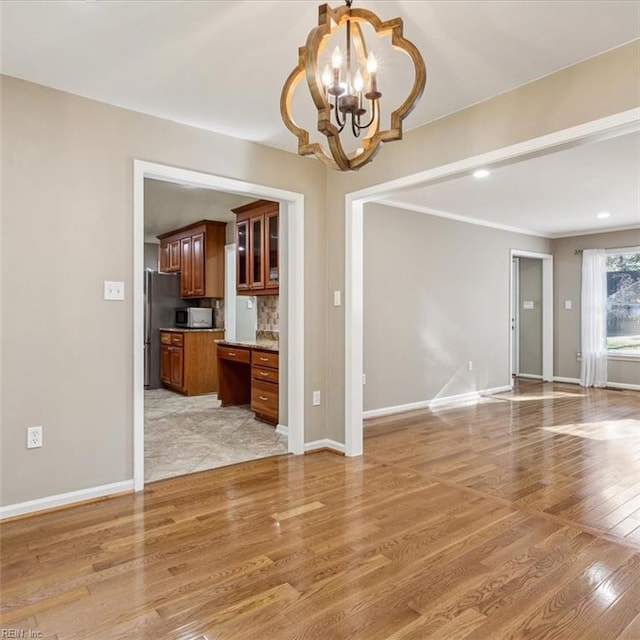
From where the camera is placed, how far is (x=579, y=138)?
2.46m

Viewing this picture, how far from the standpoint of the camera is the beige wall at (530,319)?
8.18 metres

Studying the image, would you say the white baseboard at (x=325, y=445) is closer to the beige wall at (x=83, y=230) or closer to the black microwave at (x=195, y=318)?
the beige wall at (x=83, y=230)

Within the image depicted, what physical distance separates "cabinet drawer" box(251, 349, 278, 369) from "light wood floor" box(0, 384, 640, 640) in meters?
1.23

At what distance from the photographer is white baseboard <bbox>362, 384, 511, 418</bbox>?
5.32 m

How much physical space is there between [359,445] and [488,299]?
3.81 meters

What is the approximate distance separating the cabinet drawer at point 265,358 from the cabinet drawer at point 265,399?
0.65ft

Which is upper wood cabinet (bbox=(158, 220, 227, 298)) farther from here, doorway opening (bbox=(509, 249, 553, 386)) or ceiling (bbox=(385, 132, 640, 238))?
doorway opening (bbox=(509, 249, 553, 386))

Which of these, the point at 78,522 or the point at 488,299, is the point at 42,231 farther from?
the point at 488,299

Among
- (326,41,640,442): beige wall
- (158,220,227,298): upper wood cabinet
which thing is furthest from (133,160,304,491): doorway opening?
(158,220,227,298): upper wood cabinet

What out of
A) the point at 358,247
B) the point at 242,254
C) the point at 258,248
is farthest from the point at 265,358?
the point at 358,247

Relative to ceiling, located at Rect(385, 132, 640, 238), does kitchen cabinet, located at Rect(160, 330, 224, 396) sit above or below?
below

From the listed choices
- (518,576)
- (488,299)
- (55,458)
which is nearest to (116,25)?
(55,458)

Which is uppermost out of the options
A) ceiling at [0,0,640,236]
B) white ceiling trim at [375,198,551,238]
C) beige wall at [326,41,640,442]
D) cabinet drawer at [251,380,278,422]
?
ceiling at [0,0,640,236]

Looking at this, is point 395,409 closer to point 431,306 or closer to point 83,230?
point 431,306
